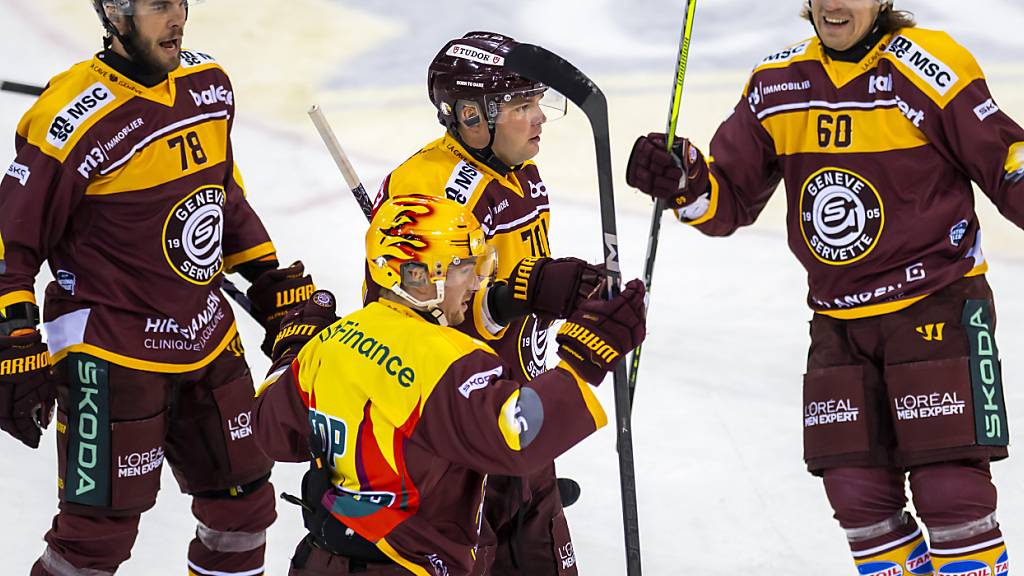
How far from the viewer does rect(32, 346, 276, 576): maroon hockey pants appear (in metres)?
3.44

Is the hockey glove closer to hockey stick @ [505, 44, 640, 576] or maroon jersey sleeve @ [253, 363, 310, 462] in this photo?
hockey stick @ [505, 44, 640, 576]

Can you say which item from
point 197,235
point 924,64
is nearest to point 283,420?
point 197,235

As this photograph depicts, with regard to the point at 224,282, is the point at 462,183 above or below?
above

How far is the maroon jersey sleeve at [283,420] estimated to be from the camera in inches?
111

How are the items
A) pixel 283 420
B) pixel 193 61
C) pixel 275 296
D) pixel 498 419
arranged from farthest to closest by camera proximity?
1. pixel 275 296
2. pixel 193 61
3. pixel 283 420
4. pixel 498 419

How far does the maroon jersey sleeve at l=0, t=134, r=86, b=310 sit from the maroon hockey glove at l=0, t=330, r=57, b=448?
112 mm

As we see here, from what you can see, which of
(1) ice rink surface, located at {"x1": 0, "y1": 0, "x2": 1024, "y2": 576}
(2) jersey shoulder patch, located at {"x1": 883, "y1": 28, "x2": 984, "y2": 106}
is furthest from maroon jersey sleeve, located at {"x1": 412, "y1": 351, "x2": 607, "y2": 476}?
(1) ice rink surface, located at {"x1": 0, "y1": 0, "x2": 1024, "y2": 576}

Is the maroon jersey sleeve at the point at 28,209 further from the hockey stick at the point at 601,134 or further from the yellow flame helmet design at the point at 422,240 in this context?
the hockey stick at the point at 601,134

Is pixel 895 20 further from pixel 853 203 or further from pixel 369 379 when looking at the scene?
pixel 369 379

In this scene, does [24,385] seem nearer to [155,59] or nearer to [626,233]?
[155,59]

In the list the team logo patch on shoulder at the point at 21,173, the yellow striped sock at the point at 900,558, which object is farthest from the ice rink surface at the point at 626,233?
the team logo patch on shoulder at the point at 21,173

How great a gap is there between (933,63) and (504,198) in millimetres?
1017

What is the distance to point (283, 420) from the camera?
9.25 feet

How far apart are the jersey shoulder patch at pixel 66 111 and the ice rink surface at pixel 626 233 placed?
1.44 meters
